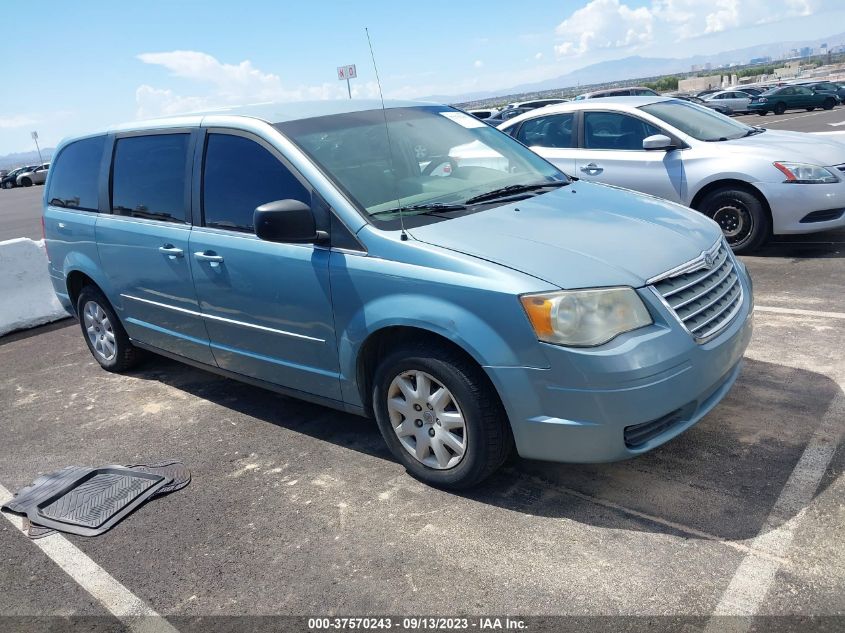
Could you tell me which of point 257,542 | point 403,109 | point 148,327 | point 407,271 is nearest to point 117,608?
point 257,542

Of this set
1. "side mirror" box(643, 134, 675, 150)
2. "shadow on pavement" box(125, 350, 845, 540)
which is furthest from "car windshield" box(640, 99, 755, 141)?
"shadow on pavement" box(125, 350, 845, 540)

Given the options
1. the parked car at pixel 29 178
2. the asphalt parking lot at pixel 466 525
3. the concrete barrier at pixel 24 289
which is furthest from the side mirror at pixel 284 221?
the parked car at pixel 29 178

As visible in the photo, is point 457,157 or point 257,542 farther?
point 457,157

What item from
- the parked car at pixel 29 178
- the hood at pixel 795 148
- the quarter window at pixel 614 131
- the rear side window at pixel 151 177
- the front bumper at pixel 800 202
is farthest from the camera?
the parked car at pixel 29 178

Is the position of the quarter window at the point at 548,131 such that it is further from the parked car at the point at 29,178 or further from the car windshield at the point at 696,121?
the parked car at the point at 29,178

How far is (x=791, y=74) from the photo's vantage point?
288 ft

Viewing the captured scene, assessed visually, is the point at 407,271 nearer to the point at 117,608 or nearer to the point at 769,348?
the point at 117,608

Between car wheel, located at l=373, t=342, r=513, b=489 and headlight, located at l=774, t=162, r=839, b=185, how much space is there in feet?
16.9

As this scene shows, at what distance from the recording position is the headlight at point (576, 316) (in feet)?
9.62

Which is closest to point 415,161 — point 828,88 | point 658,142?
point 658,142

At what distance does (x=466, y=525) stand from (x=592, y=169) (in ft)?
18.8

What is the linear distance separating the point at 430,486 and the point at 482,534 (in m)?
0.50

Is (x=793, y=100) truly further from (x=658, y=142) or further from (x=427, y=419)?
(x=427, y=419)

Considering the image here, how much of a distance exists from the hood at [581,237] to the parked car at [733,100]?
38.7 meters
